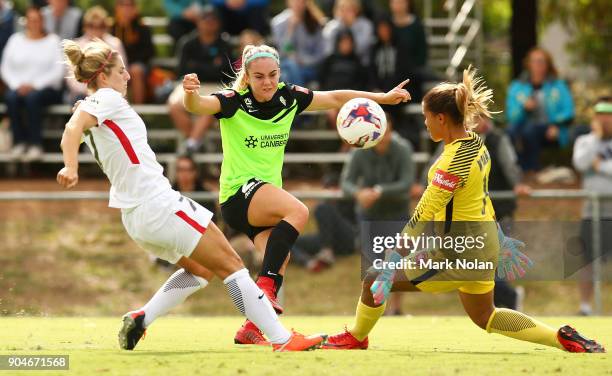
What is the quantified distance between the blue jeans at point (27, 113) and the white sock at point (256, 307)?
336 inches

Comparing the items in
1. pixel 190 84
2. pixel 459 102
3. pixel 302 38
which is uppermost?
pixel 190 84

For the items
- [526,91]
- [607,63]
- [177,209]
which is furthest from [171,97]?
[607,63]

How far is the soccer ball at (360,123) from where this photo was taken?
8.33m

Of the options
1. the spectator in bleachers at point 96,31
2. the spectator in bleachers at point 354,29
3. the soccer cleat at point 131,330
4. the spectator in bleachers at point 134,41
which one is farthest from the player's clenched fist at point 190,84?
the spectator in bleachers at point 134,41

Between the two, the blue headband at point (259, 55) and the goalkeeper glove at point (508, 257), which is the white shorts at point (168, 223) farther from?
the goalkeeper glove at point (508, 257)

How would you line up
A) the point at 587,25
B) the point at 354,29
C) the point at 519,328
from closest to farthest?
the point at 519,328 < the point at 354,29 < the point at 587,25

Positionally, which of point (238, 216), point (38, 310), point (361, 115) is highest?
point (361, 115)

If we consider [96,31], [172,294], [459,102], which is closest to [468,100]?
[459,102]

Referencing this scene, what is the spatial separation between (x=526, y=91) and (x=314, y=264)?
159 inches

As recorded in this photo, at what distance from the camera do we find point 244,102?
8.30m

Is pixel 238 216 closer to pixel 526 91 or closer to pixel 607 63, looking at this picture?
pixel 526 91

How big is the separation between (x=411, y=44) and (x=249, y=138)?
790 centimetres

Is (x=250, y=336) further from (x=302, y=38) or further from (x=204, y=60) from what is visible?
(x=302, y=38)

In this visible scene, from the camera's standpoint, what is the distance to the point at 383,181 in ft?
41.8
